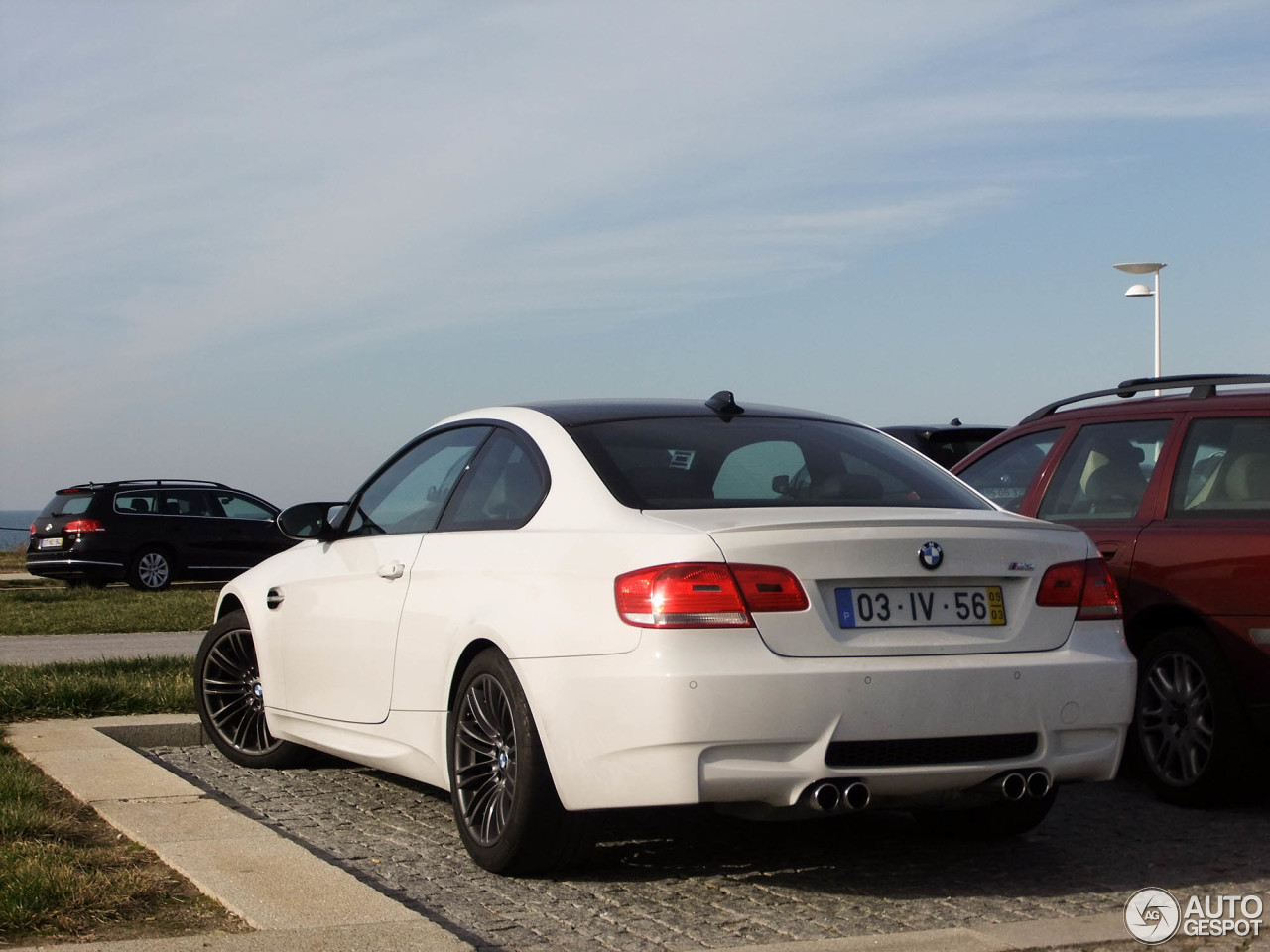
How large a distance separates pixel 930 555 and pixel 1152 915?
1.25 meters

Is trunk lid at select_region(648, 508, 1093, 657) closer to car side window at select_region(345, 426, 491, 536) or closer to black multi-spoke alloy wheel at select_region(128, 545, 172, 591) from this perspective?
car side window at select_region(345, 426, 491, 536)

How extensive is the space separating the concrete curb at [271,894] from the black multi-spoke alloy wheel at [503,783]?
543 mm

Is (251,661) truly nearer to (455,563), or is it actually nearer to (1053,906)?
(455,563)

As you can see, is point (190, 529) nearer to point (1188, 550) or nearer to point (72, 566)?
point (72, 566)

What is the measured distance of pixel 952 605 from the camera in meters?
5.08

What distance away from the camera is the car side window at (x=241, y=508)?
2611 cm

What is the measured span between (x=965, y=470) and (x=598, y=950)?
4792 millimetres

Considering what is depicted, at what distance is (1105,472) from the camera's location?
7.72m

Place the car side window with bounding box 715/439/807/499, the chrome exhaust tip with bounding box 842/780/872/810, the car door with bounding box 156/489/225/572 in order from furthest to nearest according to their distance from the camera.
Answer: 1. the car door with bounding box 156/489/225/572
2. the car side window with bounding box 715/439/807/499
3. the chrome exhaust tip with bounding box 842/780/872/810

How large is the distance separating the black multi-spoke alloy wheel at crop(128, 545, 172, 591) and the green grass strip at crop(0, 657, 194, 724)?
601 inches

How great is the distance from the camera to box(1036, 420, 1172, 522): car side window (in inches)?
295

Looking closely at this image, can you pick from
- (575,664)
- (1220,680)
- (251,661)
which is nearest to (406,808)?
(251,661)

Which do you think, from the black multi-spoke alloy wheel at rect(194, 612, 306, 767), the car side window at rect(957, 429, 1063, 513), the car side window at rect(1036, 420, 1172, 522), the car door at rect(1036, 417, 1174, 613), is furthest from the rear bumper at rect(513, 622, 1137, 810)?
the car side window at rect(957, 429, 1063, 513)

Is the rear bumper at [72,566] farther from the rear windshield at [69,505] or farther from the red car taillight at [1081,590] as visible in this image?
the red car taillight at [1081,590]
